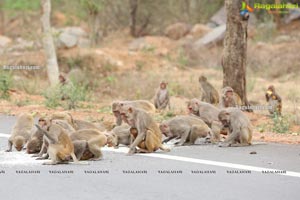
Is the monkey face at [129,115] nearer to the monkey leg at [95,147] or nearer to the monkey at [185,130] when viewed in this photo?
the monkey at [185,130]

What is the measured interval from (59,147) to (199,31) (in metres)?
30.0

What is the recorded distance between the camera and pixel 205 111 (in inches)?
553

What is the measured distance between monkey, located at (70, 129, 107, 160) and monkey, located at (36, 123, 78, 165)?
0.18 metres

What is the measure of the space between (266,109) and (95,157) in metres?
9.99

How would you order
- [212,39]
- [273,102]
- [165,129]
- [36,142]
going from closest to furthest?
[36,142]
[165,129]
[273,102]
[212,39]

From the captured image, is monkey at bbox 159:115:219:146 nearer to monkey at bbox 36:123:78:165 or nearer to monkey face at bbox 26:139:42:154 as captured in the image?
monkey face at bbox 26:139:42:154

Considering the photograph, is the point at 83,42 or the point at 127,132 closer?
the point at 127,132

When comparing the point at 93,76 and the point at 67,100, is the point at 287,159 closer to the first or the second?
the point at 67,100

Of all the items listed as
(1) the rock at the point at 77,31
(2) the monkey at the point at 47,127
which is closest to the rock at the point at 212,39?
(1) the rock at the point at 77,31

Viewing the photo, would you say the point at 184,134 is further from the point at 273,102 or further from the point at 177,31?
the point at 177,31

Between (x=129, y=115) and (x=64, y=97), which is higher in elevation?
(x=129, y=115)

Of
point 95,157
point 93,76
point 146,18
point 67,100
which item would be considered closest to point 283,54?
point 93,76

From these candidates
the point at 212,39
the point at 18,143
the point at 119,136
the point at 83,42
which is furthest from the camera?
the point at 83,42

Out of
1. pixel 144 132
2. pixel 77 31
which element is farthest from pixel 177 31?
pixel 144 132
